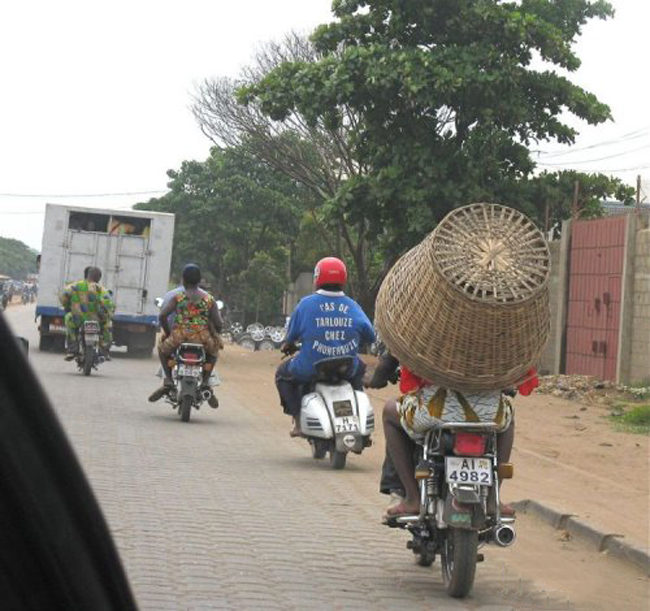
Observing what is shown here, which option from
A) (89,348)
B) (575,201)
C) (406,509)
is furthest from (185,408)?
(575,201)

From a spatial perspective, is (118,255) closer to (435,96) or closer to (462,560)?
(435,96)

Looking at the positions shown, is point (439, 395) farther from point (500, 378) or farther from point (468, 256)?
point (468, 256)

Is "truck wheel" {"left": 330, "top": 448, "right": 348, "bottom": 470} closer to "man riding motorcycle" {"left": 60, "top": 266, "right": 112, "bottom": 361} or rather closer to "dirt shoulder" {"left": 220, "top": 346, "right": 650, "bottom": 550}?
"dirt shoulder" {"left": 220, "top": 346, "right": 650, "bottom": 550}

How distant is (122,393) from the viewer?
17.6 m

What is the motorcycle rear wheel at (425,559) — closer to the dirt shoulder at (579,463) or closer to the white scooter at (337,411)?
the dirt shoulder at (579,463)

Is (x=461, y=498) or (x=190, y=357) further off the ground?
(x=190, y=357)

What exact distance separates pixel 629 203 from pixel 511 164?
283 centimetres

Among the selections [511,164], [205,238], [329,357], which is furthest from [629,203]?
[205,238]

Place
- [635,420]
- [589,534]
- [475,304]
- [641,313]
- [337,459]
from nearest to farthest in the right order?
[475,304] < [589,534] < [337,459] < [635,420] < [641,313]

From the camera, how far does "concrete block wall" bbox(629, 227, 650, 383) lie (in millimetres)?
19828

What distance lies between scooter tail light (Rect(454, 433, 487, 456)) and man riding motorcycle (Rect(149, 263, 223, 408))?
26.2ft

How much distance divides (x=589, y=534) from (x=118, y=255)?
20.2 metres

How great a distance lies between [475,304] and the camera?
577cm

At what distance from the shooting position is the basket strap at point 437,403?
6086 millimetres
